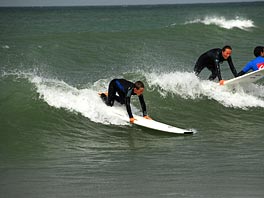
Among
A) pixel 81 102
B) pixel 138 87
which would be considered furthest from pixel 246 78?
pixel 81 102

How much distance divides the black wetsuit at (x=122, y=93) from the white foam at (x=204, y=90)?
7.77 ft

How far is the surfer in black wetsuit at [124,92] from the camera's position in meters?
9.17

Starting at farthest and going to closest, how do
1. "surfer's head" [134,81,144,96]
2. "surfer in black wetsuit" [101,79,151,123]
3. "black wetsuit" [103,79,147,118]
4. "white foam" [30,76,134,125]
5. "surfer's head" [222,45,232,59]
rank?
"surfer's head" [222,45,232,59] < "white foam" [30,76,134,125] < "black wetsuit" [103,79,147,118] < "surfer in black wetsuit" [101,79,151,123] < "surfer's head" [134,81,144,96]

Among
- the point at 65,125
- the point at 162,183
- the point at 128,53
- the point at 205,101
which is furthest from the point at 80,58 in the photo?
the point at 162,183

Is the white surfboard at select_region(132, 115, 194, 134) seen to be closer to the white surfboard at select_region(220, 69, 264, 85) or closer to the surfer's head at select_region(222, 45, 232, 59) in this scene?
the white surfboard at select_region(220, 69, 264, 85)

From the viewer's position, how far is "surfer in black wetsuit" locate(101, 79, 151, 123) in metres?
9.17

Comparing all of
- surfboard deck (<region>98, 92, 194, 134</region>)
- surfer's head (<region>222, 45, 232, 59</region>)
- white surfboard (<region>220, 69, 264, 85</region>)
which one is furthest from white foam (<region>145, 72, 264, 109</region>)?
surfboard deck (<region>98, 92, 194, 134</region>)

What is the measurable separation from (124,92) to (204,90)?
309 centimetres

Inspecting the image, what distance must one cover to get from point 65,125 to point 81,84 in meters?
4.22

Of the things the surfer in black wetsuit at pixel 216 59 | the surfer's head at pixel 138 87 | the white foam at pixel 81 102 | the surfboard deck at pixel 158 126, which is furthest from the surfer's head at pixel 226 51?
the surfer's head at pixel 138 87

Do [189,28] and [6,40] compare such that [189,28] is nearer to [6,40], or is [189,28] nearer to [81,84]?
[6,40]

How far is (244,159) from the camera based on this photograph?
7383 mm

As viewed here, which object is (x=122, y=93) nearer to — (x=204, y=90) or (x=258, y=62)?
(x=204, y=90)

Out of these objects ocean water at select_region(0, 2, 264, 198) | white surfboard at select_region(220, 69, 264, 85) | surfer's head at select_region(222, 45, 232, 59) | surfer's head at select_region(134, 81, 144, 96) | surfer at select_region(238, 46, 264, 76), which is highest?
surfer's head at select_region(222, 45, 232, 59)
